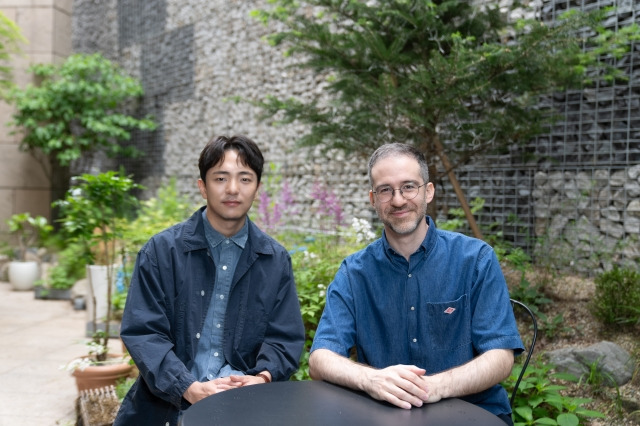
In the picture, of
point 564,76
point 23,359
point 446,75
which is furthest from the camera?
point 23,359

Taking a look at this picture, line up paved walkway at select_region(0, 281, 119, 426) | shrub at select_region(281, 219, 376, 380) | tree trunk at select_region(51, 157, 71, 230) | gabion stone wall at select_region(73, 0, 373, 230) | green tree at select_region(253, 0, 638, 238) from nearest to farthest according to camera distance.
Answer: shrub at select_region(281, 219, 376, 380) → green tree at select_region(253, 0, 638, 238) → paved walkway at select_region(0, 281, 119, 426) → gabion stone wall at select_region(73, 0, 373, 230) → tree trunk at select_region(51, 157, 71, 230)

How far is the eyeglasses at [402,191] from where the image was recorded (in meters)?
1.71

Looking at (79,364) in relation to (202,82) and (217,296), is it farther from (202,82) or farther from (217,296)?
(202,82)

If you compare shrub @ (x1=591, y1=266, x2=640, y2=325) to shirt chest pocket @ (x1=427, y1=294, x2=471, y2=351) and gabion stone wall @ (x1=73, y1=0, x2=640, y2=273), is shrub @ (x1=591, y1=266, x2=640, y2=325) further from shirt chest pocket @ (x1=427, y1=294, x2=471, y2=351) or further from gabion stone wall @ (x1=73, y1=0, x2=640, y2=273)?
shirt chest pocket @ (x1=427, y1=294, x2=471, y2=351)

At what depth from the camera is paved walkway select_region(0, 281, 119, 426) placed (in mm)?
3471

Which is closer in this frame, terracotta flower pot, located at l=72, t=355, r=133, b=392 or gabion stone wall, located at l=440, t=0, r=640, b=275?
terracotta flower pot, located at l=72, t=355, r=133, b=392

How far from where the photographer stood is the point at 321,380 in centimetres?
164

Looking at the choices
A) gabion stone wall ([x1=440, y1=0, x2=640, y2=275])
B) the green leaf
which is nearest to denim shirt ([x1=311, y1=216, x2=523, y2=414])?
the green leaf

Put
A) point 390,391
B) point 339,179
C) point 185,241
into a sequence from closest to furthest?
point 390,391
point 185,241
point 339,179

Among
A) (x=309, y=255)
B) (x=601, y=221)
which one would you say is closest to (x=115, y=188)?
(x=309, y=255)

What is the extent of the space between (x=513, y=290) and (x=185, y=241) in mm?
2418

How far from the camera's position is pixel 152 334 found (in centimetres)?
180

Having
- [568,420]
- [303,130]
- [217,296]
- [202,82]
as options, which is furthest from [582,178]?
[202,82]

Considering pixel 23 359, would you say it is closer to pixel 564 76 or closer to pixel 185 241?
pixel 185 241
